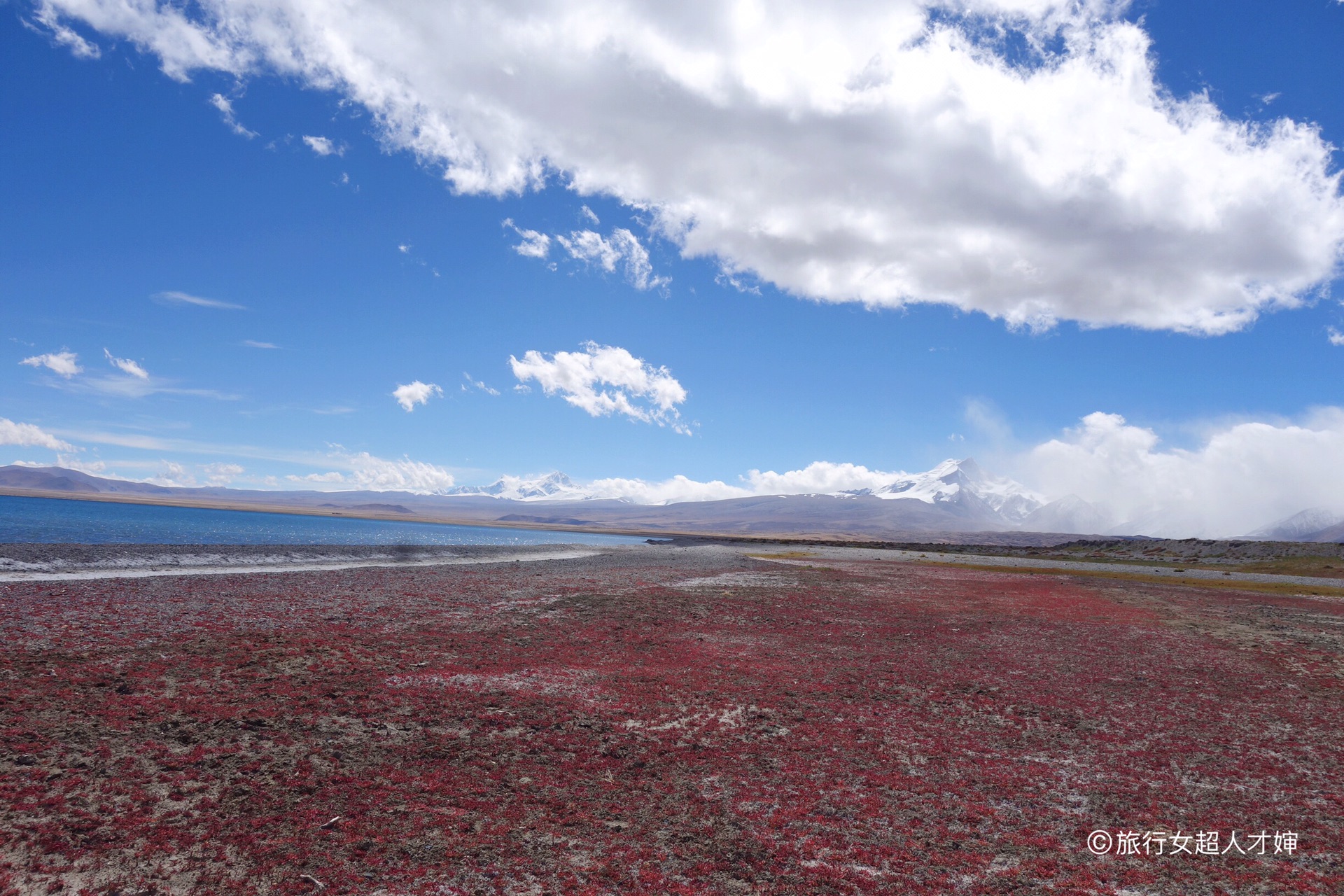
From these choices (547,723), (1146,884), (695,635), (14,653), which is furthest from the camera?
(695,635)

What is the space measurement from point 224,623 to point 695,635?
17578 mm

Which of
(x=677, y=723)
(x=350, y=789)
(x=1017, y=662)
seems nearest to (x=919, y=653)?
(x=1017, y=662)

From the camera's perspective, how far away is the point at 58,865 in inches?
311

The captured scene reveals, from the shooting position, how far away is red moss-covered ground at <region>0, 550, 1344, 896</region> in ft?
28.2

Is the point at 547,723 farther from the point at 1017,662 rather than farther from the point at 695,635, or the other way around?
the point at 1017,662

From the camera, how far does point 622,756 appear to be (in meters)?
12.8

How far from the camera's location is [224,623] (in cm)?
2306

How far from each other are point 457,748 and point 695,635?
14.9 m

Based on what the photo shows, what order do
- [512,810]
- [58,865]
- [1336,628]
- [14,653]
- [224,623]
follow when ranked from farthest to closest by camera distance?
[1336,628] < [224,623] < [14,653] < [512,810] < [58,865]

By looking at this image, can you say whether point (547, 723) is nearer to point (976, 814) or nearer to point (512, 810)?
point (512, 810)

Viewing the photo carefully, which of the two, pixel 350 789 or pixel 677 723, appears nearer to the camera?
pixel 350 789

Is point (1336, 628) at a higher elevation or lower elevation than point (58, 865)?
lower

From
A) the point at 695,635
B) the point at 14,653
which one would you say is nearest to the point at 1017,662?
the point at 695,635

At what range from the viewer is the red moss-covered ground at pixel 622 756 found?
8609 millimetres
